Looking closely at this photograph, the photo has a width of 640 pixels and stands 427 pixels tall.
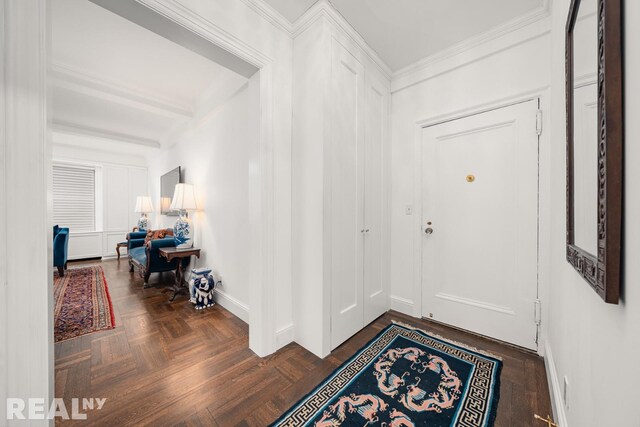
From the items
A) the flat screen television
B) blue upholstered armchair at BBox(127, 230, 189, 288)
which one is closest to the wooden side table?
blue upholstered armchair at BBox(127, 230, 189, 288)

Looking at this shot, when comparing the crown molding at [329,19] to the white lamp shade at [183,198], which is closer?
the crown molding at [329,19]

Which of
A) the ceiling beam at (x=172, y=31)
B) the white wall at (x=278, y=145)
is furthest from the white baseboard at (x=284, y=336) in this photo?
Result: the ceiling beam at (x=172, y=31)

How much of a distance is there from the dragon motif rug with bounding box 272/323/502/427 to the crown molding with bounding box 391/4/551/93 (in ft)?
8.14

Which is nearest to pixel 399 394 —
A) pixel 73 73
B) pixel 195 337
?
pixel 195 337

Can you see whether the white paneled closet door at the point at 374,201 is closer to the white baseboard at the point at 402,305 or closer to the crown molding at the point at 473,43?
the white baseboard at the point at 402,305

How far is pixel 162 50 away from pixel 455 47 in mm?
2862

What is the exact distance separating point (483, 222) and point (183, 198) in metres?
3.47

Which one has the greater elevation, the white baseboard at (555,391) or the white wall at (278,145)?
the white wall at (278,145)

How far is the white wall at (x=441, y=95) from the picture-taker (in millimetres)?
1876

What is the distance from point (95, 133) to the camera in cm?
444

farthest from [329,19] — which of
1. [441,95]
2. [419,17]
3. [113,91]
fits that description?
[113,91]

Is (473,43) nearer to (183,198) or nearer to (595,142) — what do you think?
(595,142)

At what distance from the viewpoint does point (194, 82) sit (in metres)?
3.09

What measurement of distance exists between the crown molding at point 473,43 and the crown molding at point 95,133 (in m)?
4.91
